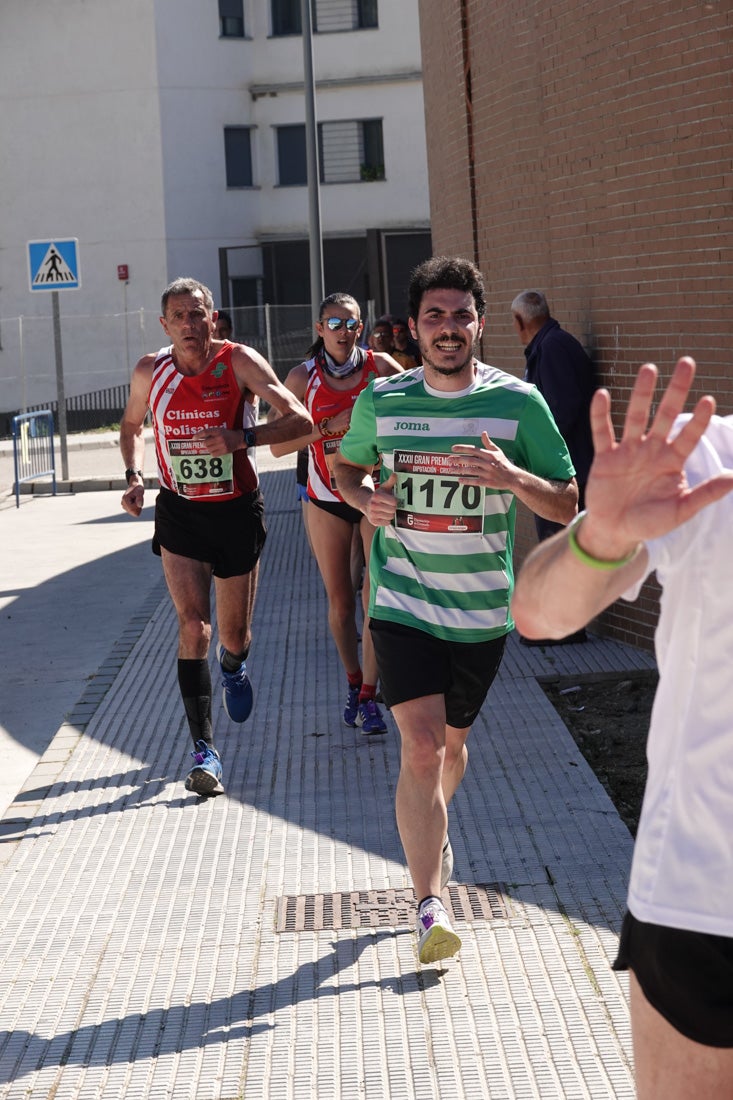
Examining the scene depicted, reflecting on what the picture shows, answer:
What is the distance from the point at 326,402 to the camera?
25.8 ft

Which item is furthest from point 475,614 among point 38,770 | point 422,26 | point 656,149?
point 422,26

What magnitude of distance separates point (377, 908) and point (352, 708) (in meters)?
2.53

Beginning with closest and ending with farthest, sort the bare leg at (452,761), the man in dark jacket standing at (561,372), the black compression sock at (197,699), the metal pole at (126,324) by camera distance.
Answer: the bare leg at (452,761) → the black compression sock at (197,699) → the man in dark jacket standing at (561,372) → the metal pole at (126,324)

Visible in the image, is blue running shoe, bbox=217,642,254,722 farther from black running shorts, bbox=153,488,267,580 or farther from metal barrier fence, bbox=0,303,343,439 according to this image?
metal barrier fence, bbox=0,303,343,439

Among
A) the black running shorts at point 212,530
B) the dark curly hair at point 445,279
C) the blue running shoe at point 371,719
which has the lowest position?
the blue running shoe at point 371,719

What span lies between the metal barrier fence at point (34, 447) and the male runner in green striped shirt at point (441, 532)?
16282 millimetres

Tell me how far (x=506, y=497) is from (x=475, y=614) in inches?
14.8

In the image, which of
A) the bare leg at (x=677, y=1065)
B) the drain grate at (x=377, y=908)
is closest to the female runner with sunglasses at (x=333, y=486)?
the drain grate at (x=377, y=908)

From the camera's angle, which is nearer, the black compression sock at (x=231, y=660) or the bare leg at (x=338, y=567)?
the black compression sock at (x=231, y=660)

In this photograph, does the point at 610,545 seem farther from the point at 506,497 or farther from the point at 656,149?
the point at 656,149

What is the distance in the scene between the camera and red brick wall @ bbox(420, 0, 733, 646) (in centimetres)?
801

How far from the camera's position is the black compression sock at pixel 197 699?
6918mm

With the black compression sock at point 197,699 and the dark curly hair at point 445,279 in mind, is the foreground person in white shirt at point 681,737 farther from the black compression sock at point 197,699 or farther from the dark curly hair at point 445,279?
the black compression sock at point 197,699

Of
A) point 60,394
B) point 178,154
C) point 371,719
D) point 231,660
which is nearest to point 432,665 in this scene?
point 231,660
